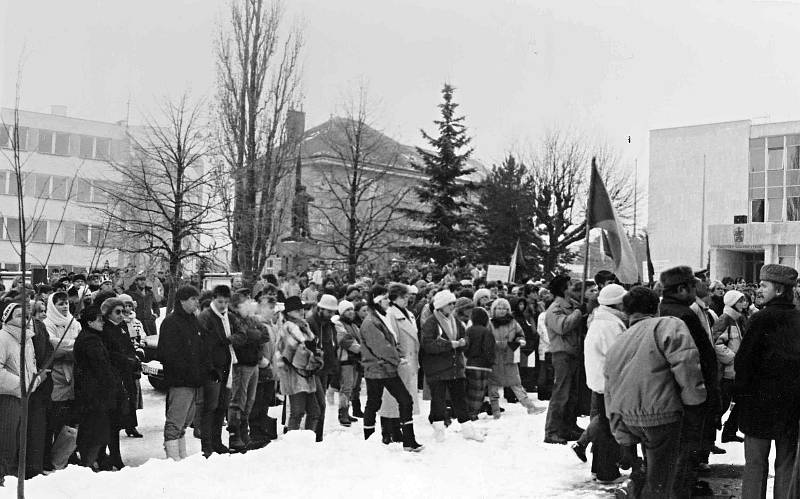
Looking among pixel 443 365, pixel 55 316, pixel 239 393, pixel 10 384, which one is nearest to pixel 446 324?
pixel 443 365

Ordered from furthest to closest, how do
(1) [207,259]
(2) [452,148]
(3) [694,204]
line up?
(3) [694,204] → (2) [452,148] → (1) [207,259]

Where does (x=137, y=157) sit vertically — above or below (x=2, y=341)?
above

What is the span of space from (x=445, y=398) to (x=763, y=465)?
17.1ft

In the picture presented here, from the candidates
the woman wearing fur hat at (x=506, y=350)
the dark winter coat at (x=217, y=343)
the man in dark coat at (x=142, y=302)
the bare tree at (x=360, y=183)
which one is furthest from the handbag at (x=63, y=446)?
the bare tree at (x=360, y=183)

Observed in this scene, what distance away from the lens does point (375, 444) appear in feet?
32.8

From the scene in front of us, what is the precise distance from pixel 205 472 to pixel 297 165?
68.7 feet

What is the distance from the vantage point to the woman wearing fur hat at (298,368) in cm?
1025

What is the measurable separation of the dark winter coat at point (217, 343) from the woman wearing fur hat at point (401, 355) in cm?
186

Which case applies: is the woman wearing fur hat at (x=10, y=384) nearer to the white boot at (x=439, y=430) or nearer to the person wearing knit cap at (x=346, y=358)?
the white boot at (x=439, y=430)

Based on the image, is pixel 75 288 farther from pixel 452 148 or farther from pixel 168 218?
pixel 452 148

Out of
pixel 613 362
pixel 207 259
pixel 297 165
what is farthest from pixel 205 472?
pixel 297 165

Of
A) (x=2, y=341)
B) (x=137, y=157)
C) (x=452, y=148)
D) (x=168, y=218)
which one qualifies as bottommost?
(x=2, y=341)

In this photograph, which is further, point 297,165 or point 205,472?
point 297,165

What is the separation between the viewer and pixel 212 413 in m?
9.78
